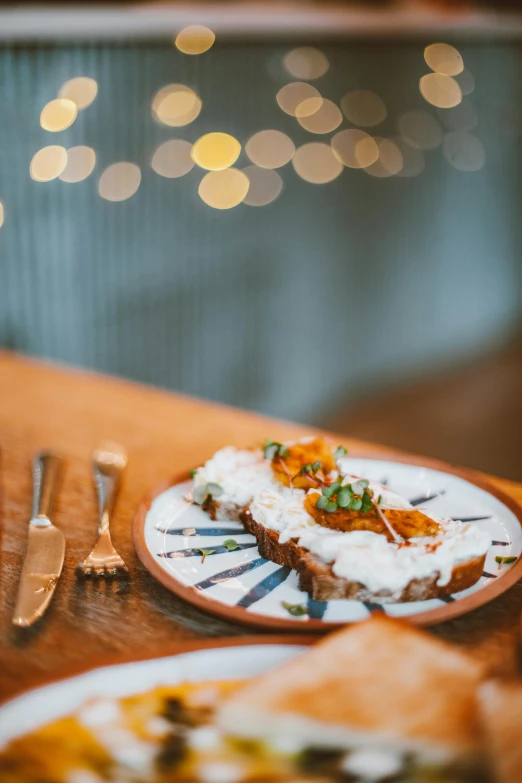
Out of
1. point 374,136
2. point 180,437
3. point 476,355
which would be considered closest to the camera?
point 180,437

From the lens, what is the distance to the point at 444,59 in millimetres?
4855

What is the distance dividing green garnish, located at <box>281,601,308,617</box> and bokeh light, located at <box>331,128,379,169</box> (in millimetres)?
3772

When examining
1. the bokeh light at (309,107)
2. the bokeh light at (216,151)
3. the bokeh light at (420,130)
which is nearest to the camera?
the bokeh light at (216,151)

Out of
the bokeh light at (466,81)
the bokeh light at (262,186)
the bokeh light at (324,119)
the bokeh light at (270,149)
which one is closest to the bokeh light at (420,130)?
the bokeh light at (466,81)

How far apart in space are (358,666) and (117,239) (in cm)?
283

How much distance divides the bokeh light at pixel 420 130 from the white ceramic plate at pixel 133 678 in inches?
176

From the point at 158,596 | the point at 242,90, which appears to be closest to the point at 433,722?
the point at 158,596

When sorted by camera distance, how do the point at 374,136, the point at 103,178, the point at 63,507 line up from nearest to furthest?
→ 1. the point at 63,507
2. the point at 103,178
3. the point at 374,136

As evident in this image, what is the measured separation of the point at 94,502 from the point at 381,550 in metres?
0.52

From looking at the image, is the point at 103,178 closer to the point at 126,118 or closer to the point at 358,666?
the point at 126,118

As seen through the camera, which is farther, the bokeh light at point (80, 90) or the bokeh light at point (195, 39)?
the bokeh light at point (195, 39)

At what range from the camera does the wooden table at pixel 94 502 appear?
29.7 inches

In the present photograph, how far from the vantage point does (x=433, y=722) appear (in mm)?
538

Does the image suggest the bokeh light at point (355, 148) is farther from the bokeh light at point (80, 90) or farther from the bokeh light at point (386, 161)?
the bokeh light at point (80, 90)
